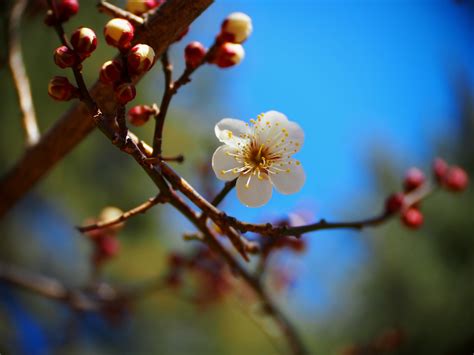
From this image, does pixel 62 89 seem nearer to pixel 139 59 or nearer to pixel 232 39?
pixel 139 59

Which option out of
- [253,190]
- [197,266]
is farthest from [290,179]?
[197,266]

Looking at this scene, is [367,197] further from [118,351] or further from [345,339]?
[118,351]

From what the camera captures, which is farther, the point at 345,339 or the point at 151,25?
the point at 345,339

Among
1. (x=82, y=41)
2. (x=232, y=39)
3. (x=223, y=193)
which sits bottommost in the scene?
(x=223, y=193)

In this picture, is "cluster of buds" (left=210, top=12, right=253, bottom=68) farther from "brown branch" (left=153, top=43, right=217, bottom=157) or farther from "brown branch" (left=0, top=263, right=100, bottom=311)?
"brown branch" (left=0, top=263, right=100, bottom=311)

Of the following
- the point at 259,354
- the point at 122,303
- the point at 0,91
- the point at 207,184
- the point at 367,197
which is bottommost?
the point at 259,354

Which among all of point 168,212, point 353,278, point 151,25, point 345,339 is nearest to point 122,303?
point 151,25

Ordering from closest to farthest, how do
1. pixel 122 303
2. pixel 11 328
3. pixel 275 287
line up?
pixel 122 303
pixel 275 287
pixel 11 328
